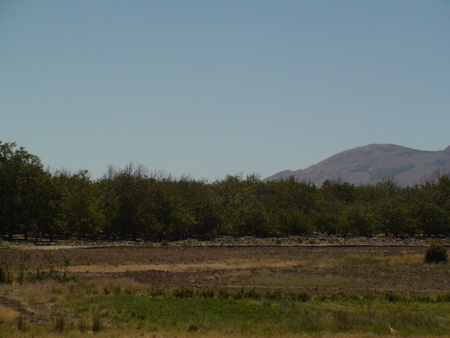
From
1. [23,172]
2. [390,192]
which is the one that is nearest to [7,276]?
[23,172]

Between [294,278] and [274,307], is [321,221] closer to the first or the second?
[294,278]

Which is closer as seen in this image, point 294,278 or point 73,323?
point 73,323

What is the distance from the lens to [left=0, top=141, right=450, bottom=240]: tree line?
60000mm

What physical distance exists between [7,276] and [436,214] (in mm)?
74032

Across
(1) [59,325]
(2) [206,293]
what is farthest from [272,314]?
(1) [59,325]

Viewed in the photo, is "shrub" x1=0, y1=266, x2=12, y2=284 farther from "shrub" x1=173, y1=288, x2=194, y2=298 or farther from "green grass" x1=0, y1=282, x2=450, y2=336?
"shrub" x1=173, y1=288, x2=194, y2=298

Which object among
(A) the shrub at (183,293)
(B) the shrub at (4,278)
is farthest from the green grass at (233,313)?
(B) the shrub at (4,278)

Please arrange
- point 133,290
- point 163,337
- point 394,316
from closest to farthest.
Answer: point 163,337, point 394,316, point 133,290

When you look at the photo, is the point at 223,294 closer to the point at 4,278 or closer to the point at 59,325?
the point at 59,325

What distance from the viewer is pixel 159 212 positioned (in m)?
72.4

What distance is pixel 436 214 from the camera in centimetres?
8238

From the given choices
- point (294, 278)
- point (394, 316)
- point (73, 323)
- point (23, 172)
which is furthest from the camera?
point (23, 172)

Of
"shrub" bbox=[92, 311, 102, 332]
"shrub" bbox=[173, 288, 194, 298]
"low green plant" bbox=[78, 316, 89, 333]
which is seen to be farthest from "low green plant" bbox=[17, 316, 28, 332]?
Result: "shrub" bbox=[173, 288, 194, 298]

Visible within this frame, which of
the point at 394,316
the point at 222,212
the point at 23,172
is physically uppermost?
the point at 23,172
